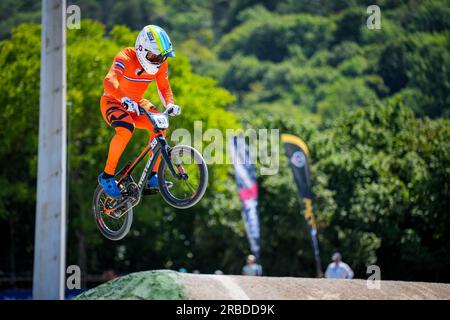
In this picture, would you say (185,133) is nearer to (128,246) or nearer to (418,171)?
(418,171)

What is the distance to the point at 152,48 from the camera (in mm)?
15117

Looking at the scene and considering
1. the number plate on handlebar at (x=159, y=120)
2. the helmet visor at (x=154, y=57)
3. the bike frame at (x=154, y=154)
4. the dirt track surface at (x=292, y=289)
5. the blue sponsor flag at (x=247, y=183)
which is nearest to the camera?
the dirt track surface at (x=292, y=289)

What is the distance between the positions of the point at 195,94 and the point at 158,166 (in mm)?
23302

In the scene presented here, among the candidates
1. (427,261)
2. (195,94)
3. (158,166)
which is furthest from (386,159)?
(158,166)

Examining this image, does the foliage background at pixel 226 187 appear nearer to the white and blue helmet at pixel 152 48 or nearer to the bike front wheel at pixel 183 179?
the white and blue helmet at pixel 152 48

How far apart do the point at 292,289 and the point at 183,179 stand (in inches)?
104

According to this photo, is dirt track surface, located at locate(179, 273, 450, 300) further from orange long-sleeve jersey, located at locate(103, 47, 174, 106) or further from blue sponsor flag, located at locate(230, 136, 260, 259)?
blue sponsor flag, located at locate(230, 136, 260, 259)

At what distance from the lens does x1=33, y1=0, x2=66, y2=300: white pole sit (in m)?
15.2

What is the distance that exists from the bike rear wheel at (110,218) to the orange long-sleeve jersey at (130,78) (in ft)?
5.71

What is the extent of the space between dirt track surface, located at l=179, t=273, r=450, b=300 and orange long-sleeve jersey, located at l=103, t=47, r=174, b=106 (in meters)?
3.28

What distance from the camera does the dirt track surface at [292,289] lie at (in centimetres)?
1340

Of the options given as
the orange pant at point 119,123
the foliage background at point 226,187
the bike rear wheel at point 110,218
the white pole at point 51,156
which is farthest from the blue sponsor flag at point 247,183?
the white pole at point 51,156

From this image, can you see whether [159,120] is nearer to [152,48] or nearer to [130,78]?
[130,78]

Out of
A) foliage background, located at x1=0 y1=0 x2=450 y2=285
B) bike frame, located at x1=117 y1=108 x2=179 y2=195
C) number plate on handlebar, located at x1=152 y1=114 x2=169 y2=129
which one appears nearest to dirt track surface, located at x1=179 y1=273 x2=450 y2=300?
bike frame, located at x1=117 y1=108 x2=179 y2=195
